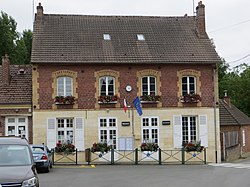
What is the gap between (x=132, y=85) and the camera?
103 ft

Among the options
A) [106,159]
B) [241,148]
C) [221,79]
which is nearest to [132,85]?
[106,159]

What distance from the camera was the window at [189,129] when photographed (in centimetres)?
3167

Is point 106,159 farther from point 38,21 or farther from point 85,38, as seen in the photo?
point 38,21

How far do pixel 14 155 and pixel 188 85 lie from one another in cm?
2085

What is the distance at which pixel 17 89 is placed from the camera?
1232 inches

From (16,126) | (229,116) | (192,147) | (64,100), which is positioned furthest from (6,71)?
(229,116)

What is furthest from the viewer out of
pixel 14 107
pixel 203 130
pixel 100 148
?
pixel 203 130

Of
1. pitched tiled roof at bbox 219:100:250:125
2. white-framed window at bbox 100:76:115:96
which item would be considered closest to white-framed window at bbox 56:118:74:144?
white-framed window at bbox 100:76:115:96

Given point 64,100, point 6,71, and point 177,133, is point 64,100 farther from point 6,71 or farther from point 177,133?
point 177,133

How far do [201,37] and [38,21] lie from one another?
11031mm

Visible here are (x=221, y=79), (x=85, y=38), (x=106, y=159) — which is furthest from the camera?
(x=221, y=79)

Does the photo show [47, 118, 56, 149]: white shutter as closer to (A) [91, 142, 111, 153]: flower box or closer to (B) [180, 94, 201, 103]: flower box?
(A) [91, 142, 111, 153]: flower box

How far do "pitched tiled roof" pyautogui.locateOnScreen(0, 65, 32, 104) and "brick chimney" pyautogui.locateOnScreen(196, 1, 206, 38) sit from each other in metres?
11.9

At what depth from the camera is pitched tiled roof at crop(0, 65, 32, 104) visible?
30.5 m
